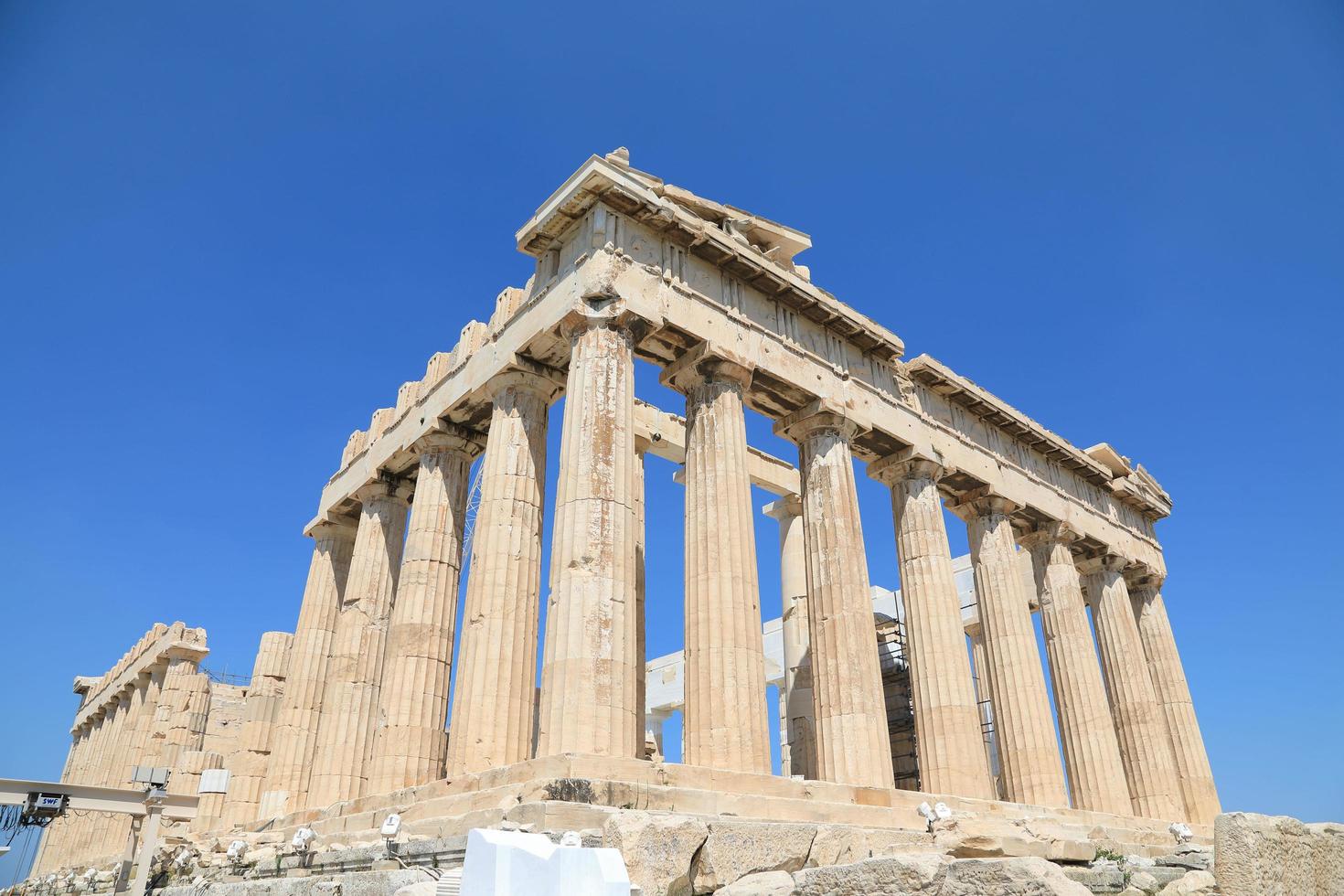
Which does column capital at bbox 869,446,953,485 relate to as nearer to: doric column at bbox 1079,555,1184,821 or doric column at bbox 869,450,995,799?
doric column at bbox 869,450,995,799

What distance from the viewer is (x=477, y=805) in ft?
38.8

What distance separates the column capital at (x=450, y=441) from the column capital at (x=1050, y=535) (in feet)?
50.3

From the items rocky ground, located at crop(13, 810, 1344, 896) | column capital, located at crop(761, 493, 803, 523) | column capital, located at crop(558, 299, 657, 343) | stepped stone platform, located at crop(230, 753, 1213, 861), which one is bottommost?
rocky ground, located at crop(13, 810, 1344, 896)

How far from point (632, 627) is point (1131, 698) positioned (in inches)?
692

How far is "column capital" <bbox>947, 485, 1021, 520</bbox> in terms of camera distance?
22.9 m

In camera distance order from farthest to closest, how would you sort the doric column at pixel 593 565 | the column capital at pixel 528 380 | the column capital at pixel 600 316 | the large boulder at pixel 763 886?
1. the column capital at pixel 528 380
2. the column capital at pixel 600 316
3. the doric column at pixel 593 565
4. the large boulder at pixel 763 886

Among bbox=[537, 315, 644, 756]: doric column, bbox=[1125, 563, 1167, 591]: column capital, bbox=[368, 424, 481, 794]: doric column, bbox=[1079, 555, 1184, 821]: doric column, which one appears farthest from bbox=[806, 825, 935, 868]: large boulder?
bbox=[1125, 563, 1167, 591]: column capital

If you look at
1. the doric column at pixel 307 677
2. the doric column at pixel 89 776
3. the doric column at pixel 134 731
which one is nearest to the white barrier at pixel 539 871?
→ the doric column at pixel 307 677

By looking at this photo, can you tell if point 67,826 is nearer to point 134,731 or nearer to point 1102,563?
point 134,731

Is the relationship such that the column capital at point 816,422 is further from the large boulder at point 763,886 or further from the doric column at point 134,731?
the doric column at point 134,731

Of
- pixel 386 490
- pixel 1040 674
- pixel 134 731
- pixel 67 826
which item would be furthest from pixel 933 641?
pixel 67 826

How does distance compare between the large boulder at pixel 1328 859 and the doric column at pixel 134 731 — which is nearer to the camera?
the large boulder at pixel 1328 859

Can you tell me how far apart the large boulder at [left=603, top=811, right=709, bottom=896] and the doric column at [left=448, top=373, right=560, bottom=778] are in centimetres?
745

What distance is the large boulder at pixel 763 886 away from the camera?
6.09 m
